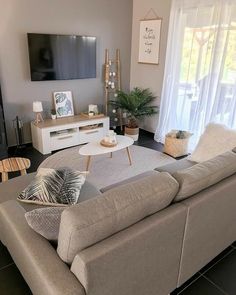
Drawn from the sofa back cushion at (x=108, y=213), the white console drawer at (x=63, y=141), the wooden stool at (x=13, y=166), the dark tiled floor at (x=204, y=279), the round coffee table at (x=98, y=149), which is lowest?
the dark tiled floor at (x=204, y=279)

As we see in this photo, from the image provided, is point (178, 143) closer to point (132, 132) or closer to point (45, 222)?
point (132, 132)

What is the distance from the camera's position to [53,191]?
176 centimetres

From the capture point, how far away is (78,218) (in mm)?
1077

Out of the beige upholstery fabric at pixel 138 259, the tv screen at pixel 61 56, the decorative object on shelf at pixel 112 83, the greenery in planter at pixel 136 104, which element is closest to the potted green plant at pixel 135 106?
A: the greenery in planter at pixel 136 104

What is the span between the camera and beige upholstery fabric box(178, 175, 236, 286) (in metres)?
1.46

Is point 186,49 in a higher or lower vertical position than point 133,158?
higher

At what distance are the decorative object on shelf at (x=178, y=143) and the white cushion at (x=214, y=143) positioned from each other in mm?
1009

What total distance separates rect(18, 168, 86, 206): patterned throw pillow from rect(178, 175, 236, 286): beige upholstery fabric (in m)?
0.78

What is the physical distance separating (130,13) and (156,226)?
432 centimetres

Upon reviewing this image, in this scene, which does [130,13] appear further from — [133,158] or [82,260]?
[82,260]

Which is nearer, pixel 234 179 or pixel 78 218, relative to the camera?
pixel 78 218

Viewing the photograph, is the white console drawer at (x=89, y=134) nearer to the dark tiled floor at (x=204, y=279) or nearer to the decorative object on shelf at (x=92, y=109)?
the decorative object on shelf at (x=92, y=109)

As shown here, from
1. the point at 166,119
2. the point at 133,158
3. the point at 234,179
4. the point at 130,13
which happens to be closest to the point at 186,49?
the point at 166,119

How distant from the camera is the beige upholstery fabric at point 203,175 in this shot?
4.74 ft
